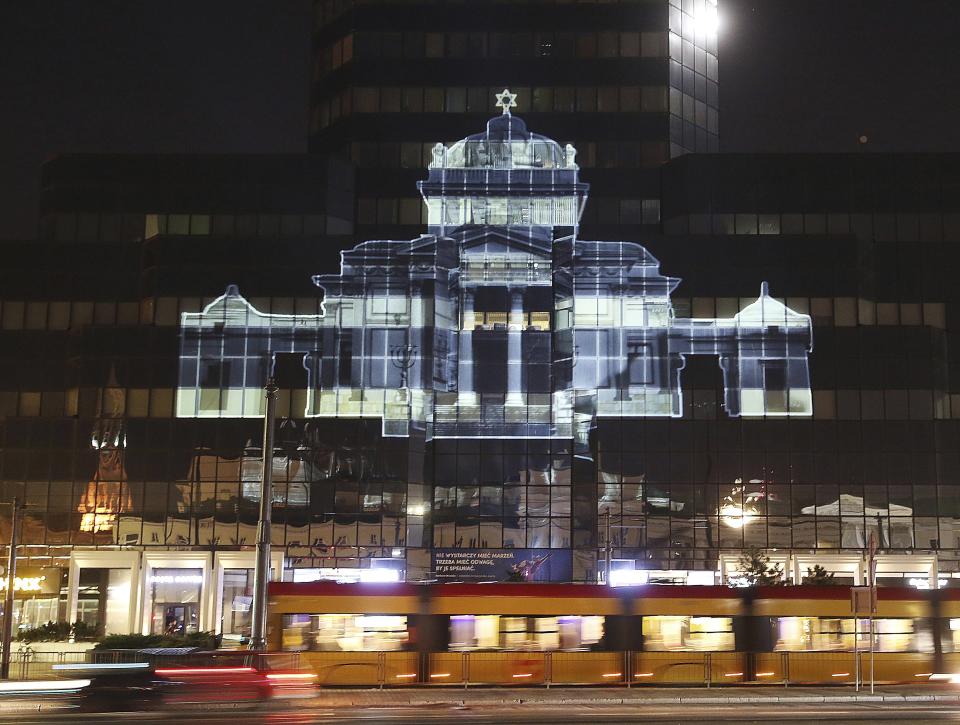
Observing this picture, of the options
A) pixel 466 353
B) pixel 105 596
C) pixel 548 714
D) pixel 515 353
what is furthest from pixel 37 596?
pixel 548 714

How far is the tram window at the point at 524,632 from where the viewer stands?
132 feet

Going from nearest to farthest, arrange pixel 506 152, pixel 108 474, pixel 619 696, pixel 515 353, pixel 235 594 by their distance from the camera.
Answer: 1. pixel 619 696
2. pixel 235 594
3. pixel 515 353
4. pixel 108 474
5. pixel 506 152

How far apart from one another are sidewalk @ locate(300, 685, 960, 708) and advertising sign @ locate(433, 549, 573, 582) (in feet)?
106

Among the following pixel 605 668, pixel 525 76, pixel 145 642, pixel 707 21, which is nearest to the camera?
pixel 605 668

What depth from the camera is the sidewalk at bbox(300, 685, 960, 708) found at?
35125 millimetres

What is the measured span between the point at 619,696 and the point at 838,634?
9.05 metres

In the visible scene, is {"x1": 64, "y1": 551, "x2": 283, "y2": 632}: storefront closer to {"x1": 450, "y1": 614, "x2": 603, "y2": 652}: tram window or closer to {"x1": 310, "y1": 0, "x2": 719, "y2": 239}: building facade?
{"x1": 310, "y1": 0, "x2": 719, "y2": 239}: building facade

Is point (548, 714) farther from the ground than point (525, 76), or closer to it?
closer to it

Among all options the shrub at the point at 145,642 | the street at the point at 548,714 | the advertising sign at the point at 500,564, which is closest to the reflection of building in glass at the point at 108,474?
the advertising sign at the point at 500,564

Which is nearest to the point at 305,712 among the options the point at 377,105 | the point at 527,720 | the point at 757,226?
the point at 527,720

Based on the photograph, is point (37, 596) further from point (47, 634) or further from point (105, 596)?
point (47, 634)

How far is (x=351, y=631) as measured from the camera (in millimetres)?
40062

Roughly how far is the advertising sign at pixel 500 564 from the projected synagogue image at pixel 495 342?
22.6 ft

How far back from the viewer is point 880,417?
74.4 meters
